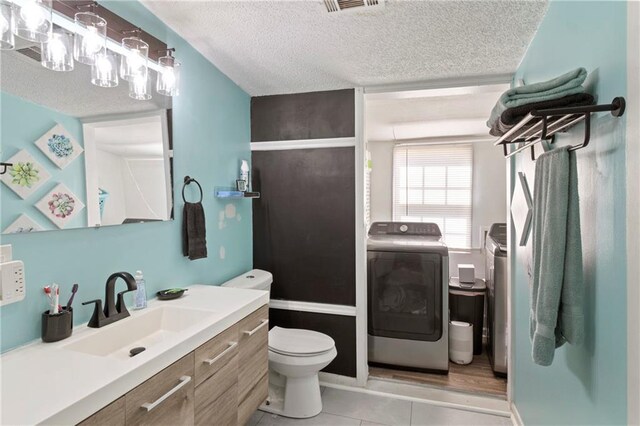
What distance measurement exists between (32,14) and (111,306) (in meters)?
1.11

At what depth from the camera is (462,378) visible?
2.78 m

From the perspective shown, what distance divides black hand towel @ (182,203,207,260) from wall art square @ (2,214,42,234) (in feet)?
2.54

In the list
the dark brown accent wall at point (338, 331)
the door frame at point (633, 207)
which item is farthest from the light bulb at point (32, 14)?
the dark brown accent wall at point (338, 331)

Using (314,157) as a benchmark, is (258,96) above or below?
above

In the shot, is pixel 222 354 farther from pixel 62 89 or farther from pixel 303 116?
pixel 303 116

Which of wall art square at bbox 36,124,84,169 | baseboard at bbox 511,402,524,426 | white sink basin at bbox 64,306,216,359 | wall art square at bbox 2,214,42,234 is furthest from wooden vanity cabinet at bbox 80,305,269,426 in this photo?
baseboard at bbox 511,402,524,426

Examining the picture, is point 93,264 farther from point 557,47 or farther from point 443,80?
point 443,80

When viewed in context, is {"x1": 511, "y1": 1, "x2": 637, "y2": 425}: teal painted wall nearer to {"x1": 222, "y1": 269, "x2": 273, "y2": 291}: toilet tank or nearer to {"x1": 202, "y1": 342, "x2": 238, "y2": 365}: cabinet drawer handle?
{"x1": 202, "y1": 342, "x2": 238, "y2": 365}: cabinet drawer handle

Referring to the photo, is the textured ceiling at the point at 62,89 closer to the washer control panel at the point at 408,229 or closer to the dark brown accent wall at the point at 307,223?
the dark brown accent wall at the point at 307,223

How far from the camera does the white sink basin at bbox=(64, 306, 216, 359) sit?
132 cm

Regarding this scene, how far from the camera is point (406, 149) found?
459cm

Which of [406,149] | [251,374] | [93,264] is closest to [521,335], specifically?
[251,374]

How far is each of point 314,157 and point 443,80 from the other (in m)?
1.09

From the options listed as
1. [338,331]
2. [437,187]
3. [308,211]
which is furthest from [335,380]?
[437,187]
